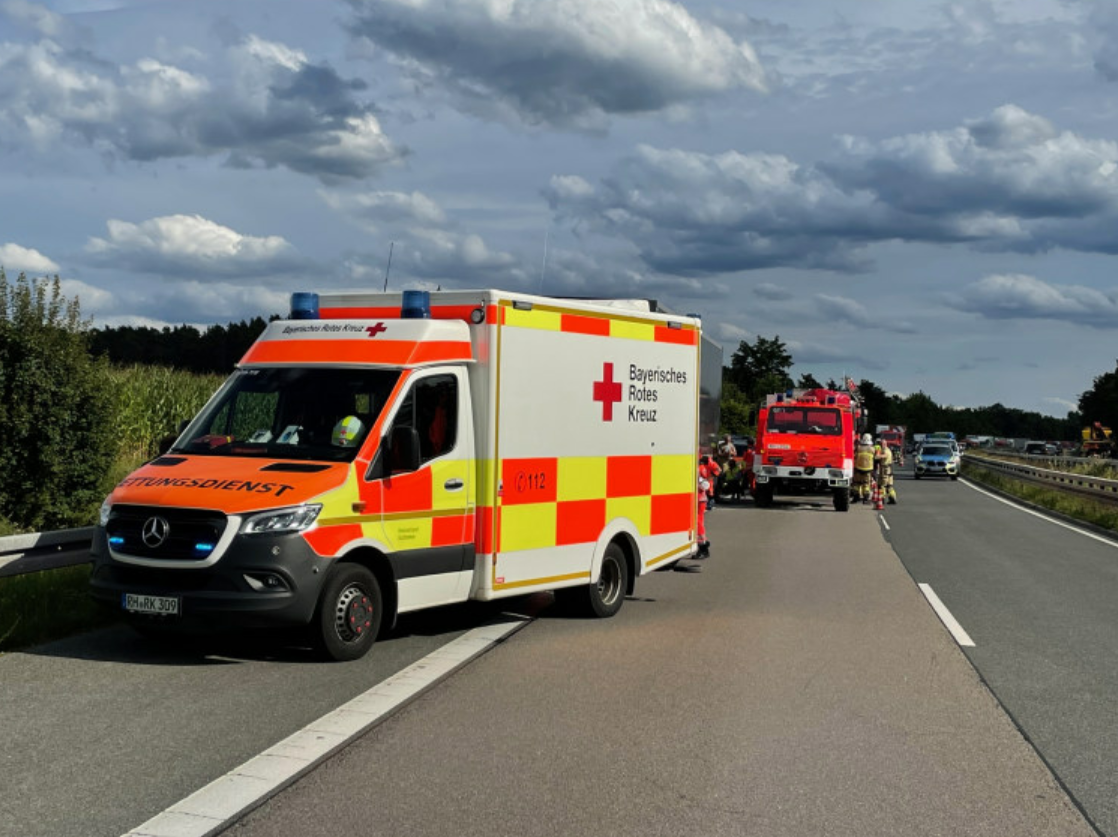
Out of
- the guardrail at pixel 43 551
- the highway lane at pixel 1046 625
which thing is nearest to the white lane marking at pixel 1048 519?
the highway lane at pixel 1046 625

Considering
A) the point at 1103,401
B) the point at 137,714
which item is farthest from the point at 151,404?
the point at 1103,401

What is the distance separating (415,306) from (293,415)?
3.92ft

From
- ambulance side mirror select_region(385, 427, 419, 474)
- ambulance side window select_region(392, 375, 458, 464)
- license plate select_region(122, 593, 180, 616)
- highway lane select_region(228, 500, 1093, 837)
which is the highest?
ambulance side window select_region(392, 375, 458, 464)

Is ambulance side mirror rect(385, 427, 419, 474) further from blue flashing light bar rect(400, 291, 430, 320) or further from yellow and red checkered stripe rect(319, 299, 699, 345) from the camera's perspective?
yellow and red checkered stripe rect(319, 299, 699, 345)

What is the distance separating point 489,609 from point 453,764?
205 inches

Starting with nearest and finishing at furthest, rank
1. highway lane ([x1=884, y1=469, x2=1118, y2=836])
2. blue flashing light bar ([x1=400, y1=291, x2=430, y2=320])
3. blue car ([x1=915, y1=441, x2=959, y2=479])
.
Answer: highway lane ([x1=884, y1=469, x2=1118, y2=836])
blue flashing light bar ([x1=400, y1=291, x2=430, y2=320])
blue car ([x1=915, y1=441, x2=959, y2=479])

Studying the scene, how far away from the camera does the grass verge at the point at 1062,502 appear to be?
84.4 feet

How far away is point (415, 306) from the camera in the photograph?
30.7 ft

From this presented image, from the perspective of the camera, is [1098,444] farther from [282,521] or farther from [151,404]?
[282,521]

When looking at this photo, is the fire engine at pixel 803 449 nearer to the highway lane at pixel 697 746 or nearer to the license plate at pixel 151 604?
the highway lane at pixel 697 746

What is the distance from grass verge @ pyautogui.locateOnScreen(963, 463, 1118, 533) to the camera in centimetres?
2572

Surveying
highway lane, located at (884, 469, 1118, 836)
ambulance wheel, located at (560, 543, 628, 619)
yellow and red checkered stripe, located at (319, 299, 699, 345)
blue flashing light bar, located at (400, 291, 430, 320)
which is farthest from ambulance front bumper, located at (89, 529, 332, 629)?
highway lane, located at (884, 469, 1118, 836)

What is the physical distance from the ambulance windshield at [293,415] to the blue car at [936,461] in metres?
49.3

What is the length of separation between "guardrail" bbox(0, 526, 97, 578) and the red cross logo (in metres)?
4.06
